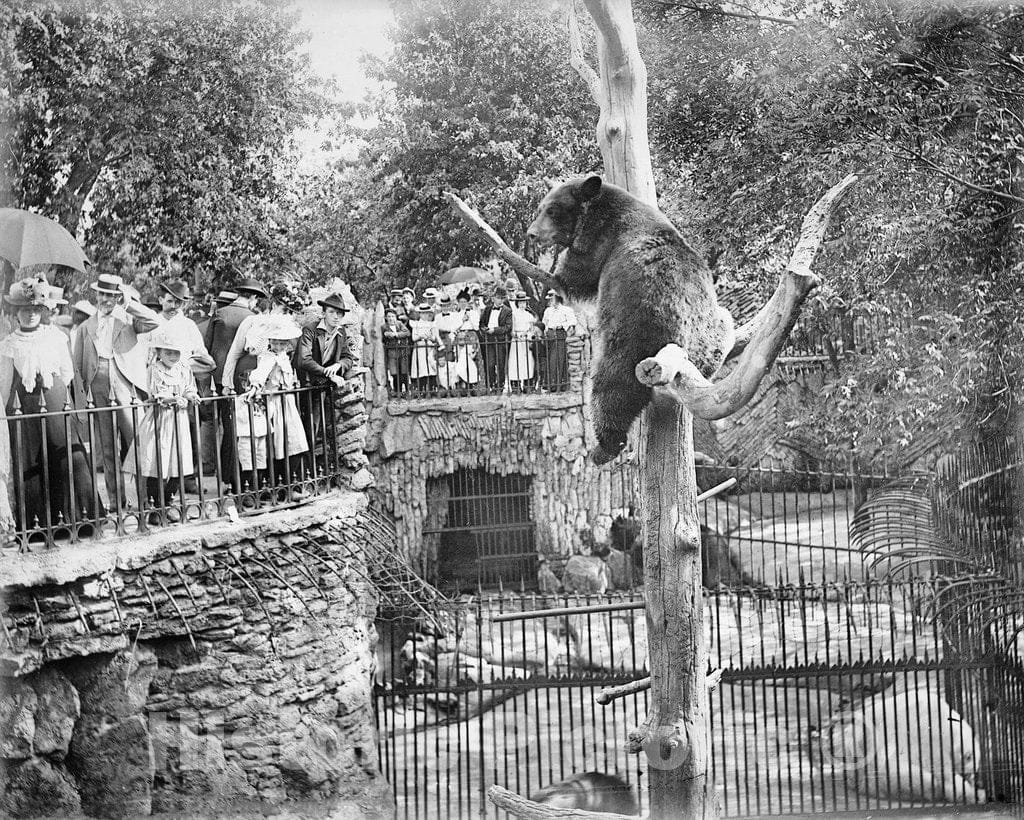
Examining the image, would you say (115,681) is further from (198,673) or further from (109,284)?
(109,284)

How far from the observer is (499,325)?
178 inches

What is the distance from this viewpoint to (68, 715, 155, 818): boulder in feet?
10.9

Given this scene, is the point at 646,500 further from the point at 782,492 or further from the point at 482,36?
the point at 782,492

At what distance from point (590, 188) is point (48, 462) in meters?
2.04

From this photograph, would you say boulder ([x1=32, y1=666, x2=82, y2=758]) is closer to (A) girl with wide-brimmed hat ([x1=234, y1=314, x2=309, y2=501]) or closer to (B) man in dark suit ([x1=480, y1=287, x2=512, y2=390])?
(A) girl with wide-brimmed hat ([x1=234, y1=314, x2=309, y2=501])

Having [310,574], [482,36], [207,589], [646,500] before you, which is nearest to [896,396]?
[646,500]

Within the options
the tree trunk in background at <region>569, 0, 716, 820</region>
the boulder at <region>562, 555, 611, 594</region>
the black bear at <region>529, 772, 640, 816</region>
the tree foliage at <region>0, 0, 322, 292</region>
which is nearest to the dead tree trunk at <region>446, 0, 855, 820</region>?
the tree trunk in background at <region>569, 0, 716, 820</region>

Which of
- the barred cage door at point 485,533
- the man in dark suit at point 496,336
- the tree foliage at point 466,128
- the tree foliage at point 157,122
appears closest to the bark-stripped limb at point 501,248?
the tree foliage at point 466,128

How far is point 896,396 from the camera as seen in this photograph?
403 centimetres

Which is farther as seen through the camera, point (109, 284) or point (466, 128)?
point (466, 128)

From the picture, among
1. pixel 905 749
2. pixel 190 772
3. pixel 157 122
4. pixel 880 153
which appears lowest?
pixel 905 749

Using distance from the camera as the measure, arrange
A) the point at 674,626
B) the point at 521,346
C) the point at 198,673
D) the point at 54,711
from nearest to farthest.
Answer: the point at 674,626
the point at 54,711
the point at 198,673
the point at 521,346

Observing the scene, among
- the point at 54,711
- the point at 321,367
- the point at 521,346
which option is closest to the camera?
the point at 54,711

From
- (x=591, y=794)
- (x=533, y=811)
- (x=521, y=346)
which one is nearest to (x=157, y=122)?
(x=521, y=346)
